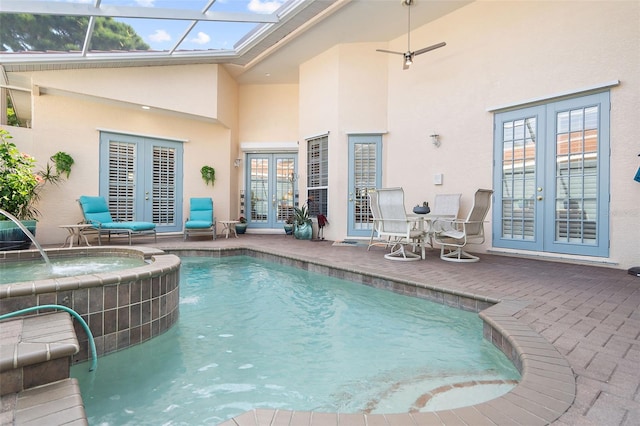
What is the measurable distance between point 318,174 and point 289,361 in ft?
21.1

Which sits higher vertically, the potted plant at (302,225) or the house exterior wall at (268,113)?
the house exterior wall at (268,113)

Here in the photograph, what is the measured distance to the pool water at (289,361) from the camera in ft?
5.42

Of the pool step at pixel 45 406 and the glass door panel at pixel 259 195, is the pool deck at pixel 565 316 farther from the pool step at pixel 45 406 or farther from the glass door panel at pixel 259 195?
the glass door panel at pixel 259 195

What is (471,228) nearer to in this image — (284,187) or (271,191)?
(284,187)

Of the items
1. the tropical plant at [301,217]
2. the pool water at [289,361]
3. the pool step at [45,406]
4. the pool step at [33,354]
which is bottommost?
the pool water at [289,361]

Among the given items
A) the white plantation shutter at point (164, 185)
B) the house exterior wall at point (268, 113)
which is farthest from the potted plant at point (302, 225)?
the white plantation shutter at point (164, 185)

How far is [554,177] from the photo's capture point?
5117mm

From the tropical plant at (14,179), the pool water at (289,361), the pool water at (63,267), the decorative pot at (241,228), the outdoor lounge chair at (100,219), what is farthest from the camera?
the decorative pot at (241,228)

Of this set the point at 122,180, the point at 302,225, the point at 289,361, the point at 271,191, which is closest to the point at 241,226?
the point at 271,191

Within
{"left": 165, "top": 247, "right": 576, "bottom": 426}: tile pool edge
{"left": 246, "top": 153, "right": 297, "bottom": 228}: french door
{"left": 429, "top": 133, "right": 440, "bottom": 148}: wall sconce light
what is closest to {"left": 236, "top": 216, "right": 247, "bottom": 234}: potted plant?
{"left": 246, "top": 153, "right": 297, "bottom": 228}: french door

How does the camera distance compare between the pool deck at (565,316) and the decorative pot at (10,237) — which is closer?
the pool deck at (565,316)

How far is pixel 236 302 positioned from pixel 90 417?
6.36 ft

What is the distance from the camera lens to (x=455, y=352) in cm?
225

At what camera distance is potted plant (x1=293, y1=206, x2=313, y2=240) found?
809cm
